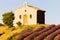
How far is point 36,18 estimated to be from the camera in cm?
5859

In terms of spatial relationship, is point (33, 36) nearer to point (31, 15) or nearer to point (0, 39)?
point (0, 39)

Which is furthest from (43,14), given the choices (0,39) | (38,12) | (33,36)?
(33,36)

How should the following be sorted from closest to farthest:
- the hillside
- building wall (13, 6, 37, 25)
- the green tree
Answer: the hillside
the green tree
building wall (13, 6, 37, 25)

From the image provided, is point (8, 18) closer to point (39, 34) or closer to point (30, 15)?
point (30, 15)

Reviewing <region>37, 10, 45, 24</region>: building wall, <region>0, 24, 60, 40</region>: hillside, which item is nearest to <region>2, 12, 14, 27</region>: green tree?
<region>0, 24, 60, 40</region>: hillside

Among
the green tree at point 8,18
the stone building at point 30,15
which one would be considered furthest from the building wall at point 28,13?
the green tree at point 8,18

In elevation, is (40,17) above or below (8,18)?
below

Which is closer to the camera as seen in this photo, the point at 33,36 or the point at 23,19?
the point at 33,36

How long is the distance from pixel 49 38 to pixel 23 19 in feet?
124

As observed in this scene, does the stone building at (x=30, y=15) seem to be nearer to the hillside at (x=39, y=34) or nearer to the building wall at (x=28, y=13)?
the building wall at (x=28, y=13)

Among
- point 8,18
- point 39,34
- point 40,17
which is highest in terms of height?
point 8,18

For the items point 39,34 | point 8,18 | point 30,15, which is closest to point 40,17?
point 30,15

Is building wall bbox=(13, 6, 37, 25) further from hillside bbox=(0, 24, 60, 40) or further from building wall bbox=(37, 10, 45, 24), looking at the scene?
hillside bbox=(0, 24, 60, 40)

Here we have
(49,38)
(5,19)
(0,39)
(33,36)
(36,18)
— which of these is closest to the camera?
(49,38)
